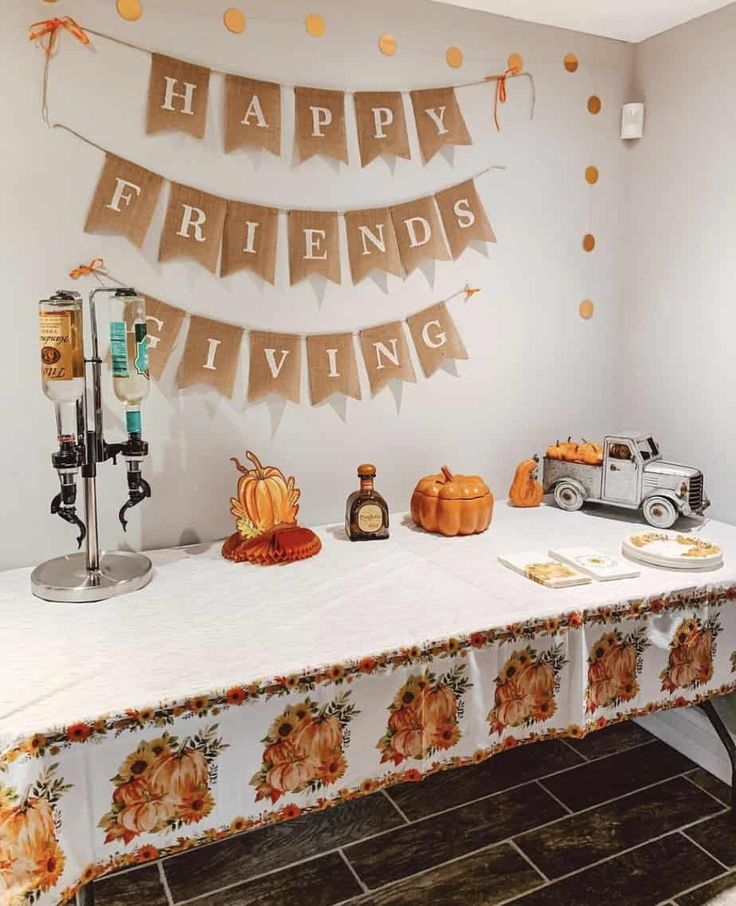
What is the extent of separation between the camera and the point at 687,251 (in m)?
2.53

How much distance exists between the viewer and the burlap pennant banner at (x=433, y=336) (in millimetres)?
2395

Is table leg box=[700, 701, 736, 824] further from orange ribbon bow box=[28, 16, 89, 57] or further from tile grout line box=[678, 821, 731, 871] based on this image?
orange ribbon bow box=[28, 16, 89, 57]

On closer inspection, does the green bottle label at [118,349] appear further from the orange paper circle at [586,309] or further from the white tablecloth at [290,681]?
the orange paper circle at [586,309]

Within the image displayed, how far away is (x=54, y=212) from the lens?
1922mm

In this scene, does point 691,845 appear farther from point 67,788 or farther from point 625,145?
point 625,145

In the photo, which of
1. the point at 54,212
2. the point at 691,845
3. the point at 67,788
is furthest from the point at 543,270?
the point at 67,788

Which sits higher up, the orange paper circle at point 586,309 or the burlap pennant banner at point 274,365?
the orange paper circle at point 586,309

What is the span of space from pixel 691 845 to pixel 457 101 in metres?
2.13

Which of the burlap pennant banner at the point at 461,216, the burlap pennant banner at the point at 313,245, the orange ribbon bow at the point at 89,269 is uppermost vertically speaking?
the burlap pennant banner at the point at 461,216

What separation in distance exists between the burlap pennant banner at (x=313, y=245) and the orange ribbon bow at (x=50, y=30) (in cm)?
66

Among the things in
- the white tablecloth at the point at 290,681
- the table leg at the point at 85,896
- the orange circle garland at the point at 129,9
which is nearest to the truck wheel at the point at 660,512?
the white tablecloth at the point at 290,681

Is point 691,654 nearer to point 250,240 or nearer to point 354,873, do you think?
point 354,873

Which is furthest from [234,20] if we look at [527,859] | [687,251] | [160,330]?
[527,859]

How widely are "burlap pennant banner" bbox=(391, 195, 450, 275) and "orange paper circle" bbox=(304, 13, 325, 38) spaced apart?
1.62 feet
